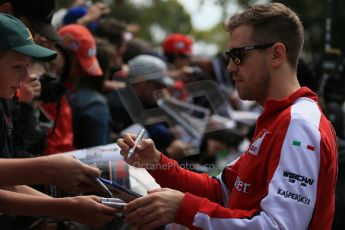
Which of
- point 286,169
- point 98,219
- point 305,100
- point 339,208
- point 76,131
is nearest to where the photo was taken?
point 286,169

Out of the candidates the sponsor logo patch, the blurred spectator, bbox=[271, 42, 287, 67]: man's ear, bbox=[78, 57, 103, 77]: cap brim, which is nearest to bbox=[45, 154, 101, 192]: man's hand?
the sponsor logo patch

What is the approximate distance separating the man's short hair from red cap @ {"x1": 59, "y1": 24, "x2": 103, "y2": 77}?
7.82 feet

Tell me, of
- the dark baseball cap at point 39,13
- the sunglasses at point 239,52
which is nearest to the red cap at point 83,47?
the dark baseball cap at point 39,13

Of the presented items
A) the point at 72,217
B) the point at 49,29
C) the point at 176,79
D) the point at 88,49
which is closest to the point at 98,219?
the point at 72,217

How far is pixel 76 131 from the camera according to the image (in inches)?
203

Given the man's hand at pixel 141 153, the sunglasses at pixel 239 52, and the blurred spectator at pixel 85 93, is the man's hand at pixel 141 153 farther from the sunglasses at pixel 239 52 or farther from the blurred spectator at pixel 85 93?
the blurred spectator at pixel 85 93

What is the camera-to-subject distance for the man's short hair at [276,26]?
308 centimetres

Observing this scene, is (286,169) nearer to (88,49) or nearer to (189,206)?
(189,206)

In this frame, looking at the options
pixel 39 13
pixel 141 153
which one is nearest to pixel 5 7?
pixel 39 13

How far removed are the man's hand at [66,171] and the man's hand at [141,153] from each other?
438mm

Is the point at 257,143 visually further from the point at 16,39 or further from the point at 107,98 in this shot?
the point at 107,98

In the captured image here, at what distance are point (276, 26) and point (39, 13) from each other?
162cm

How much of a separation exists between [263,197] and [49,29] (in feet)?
6.31

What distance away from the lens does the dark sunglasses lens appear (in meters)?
3.12
